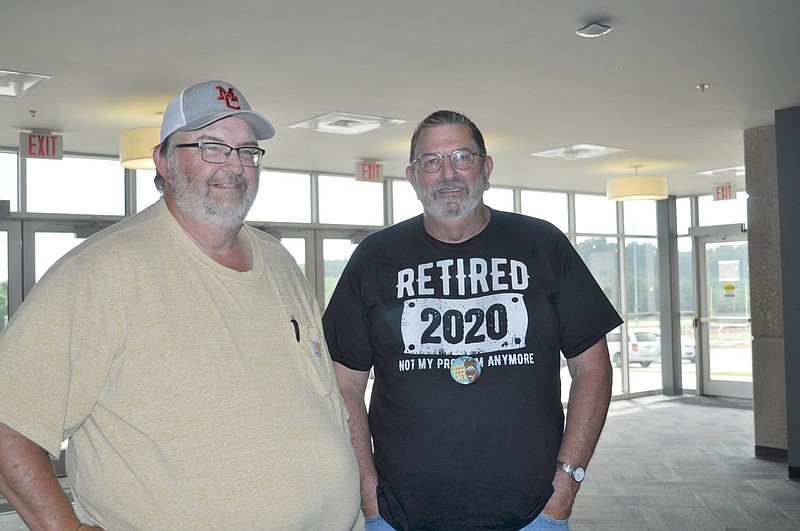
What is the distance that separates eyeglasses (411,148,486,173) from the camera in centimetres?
227

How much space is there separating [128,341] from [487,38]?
348 centimetres

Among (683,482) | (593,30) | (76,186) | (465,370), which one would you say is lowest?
(683,482)

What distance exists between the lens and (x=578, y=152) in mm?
8609

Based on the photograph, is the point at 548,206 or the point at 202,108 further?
the point at 548,206

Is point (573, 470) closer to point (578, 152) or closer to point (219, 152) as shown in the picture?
point (219, 152)

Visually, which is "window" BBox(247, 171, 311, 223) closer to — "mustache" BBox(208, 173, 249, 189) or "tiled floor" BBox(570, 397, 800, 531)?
"tiled floor" BBox(570, 397, 800, 531)

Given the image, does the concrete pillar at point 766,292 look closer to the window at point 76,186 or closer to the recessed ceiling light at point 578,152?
the recessed ceiling light at point 578,152

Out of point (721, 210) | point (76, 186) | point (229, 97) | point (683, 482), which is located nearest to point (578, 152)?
point (683, 482)

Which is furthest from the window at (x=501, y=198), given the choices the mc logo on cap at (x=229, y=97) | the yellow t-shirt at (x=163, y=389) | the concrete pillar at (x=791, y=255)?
the yellow t-shirt at (x=163, y=389)

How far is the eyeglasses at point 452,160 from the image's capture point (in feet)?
7.43

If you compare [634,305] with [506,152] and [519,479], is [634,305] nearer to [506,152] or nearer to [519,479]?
[506,152]

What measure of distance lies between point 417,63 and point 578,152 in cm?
390

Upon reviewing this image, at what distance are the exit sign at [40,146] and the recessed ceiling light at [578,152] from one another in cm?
466

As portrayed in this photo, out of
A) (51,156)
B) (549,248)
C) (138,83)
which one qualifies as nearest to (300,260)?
(51,156)
